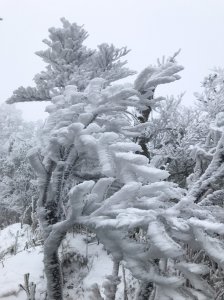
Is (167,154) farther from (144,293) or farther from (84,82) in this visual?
(144,293)

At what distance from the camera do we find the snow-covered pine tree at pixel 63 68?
424 centimetres

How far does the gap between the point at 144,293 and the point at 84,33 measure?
3184mm

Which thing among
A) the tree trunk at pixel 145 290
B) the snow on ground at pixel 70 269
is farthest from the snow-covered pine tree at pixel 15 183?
the tree trunk at pixel 145 290

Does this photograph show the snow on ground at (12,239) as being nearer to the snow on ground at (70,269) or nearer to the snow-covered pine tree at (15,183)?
the snow on ground at (70,269)

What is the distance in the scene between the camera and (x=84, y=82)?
4.35m

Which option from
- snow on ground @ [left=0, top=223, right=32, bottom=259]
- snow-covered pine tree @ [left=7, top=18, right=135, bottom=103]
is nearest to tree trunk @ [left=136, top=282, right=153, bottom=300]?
snow-covered pine tree @ [left=7, top=18, right=135, bottom=103]

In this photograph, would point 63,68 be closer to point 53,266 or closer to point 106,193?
point 106,193

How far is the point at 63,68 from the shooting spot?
4.24 meters

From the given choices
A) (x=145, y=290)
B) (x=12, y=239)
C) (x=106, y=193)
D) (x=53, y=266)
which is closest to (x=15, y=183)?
(x=12, y=239)

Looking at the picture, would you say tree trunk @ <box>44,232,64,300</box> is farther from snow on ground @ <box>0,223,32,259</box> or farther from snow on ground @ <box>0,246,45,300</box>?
snow on ground @ <box>0,223,32,259</box>

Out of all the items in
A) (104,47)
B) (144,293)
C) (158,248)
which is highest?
(104,47)

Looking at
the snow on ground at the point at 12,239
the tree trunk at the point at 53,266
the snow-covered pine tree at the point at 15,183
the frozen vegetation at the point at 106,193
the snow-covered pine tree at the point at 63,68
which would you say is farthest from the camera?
the snow-covered pine tree at the point at 15,183

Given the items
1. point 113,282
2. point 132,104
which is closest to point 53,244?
point 113,282

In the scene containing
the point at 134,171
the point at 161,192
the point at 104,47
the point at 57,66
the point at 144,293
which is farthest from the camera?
the point at 104,47
